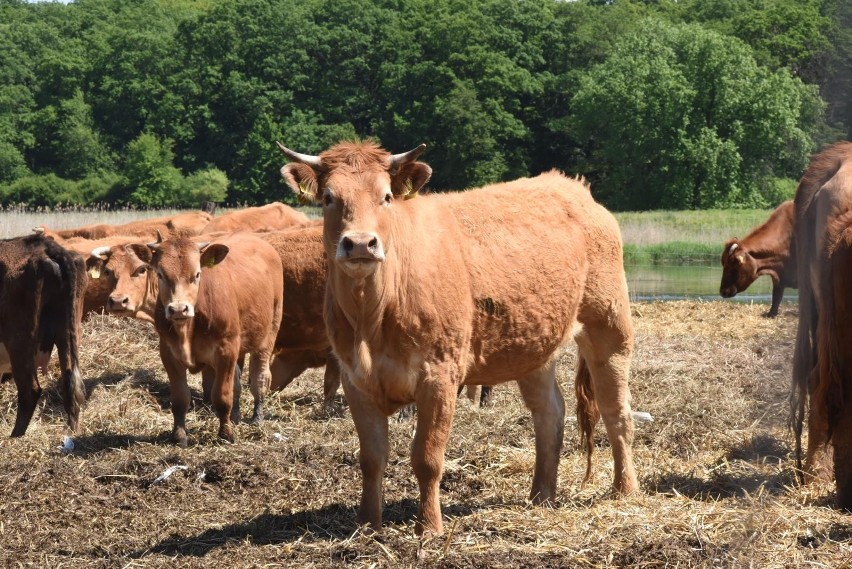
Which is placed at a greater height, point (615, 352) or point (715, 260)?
point (615, 352)

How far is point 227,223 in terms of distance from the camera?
14.9m

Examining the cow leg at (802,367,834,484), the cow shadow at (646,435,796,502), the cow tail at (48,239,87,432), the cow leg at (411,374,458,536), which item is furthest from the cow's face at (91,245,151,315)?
the cow leg at (802,367,834,484)

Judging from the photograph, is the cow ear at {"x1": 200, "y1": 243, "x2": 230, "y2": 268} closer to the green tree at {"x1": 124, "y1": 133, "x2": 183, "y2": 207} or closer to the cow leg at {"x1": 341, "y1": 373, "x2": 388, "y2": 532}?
the cow leg at {"x1": 341, "y1": 373, "x2": 388, "y2": 532}

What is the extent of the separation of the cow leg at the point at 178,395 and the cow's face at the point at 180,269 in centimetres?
39

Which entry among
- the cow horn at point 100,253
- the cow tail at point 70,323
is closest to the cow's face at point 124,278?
the cow horn at point 100,253

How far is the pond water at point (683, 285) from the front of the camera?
2248 cm

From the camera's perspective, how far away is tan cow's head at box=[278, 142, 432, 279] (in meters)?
5.53

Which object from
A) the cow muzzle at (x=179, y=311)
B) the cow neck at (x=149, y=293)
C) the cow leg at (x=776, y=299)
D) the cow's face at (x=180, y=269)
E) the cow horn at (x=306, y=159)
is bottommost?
the cow leg at (x=776, y=299)

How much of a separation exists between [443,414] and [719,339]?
9792 millimetres

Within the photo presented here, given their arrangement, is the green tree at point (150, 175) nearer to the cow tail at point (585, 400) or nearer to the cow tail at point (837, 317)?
the cow tail at point (585, 400)

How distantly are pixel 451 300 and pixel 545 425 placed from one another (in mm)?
1391

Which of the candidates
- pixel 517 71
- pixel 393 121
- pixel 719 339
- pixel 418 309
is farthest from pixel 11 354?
pixel 517 71

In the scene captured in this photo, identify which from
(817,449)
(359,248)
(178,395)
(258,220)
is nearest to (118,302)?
(178,395)

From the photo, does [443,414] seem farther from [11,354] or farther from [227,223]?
[227,223]
